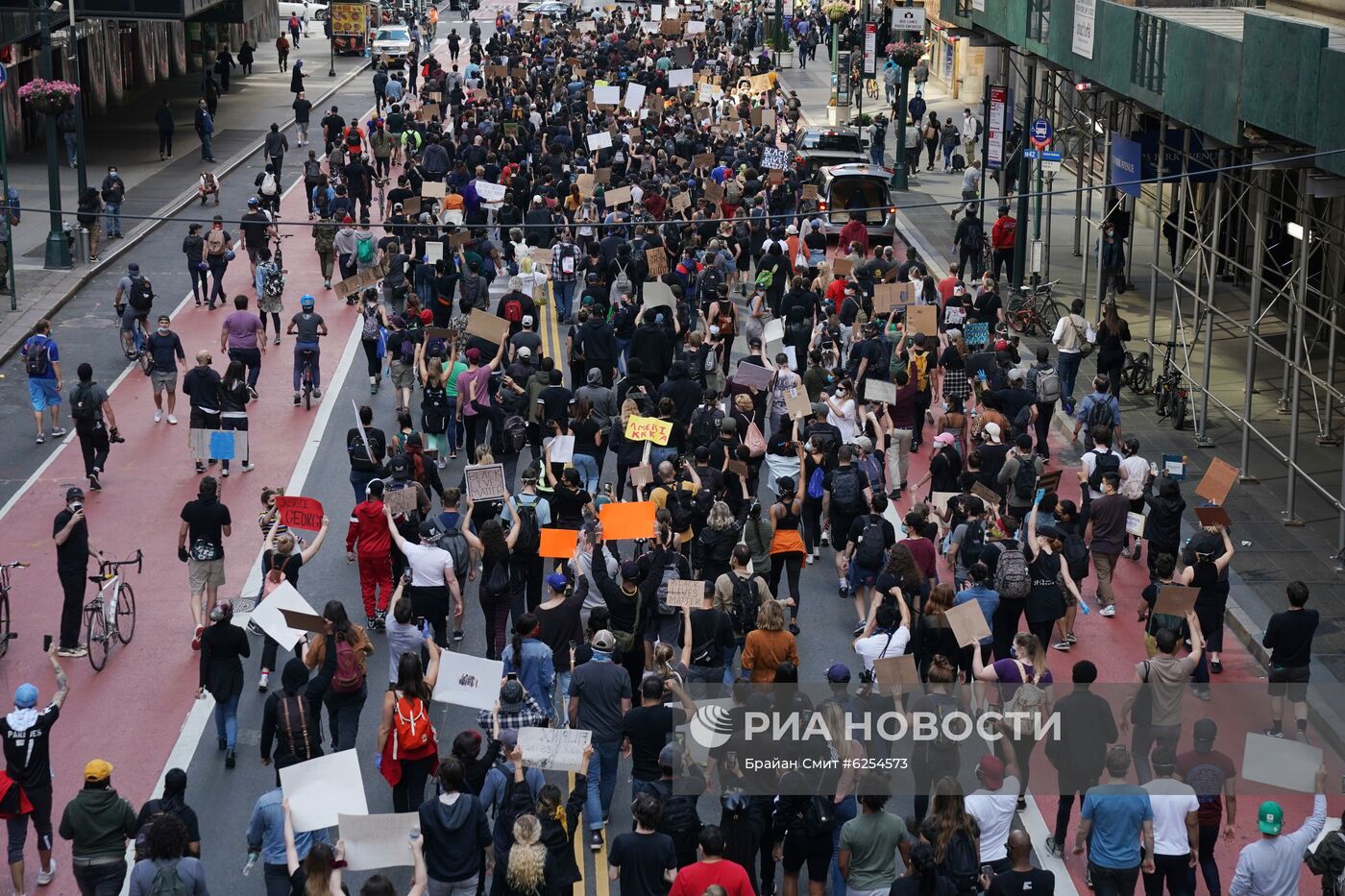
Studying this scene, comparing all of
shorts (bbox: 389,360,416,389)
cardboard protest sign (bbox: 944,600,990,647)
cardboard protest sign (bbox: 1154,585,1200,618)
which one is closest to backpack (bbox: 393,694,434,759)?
cardboard protest sign (bbox: 944,600,990,647)

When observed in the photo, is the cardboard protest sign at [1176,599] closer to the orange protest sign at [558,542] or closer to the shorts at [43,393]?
the orange protest sign at [558,542]

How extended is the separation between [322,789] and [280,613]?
2753 millimetres

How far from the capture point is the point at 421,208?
31.3 metres

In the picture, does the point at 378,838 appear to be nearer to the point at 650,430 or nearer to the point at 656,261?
the point at 650,430

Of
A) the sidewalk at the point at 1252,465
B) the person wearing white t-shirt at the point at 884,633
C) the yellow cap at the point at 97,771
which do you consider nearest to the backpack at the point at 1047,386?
the sidewalk at the point at 1252,465

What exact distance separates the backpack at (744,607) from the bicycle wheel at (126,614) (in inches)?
235

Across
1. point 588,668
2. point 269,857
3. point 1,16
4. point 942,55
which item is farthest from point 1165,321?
point 942,55

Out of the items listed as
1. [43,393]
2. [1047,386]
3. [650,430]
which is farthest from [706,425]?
[43,393]

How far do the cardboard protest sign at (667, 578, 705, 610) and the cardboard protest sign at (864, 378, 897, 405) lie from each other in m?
6.73

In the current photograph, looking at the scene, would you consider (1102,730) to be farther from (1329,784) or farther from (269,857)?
(269,857)

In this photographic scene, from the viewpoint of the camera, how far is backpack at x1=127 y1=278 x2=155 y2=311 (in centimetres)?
2630

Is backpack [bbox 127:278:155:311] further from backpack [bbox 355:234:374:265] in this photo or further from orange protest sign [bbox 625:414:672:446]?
orange protest sign [bbox 625:414:672:446]

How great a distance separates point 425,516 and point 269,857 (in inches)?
234

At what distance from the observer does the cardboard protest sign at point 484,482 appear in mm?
17078
